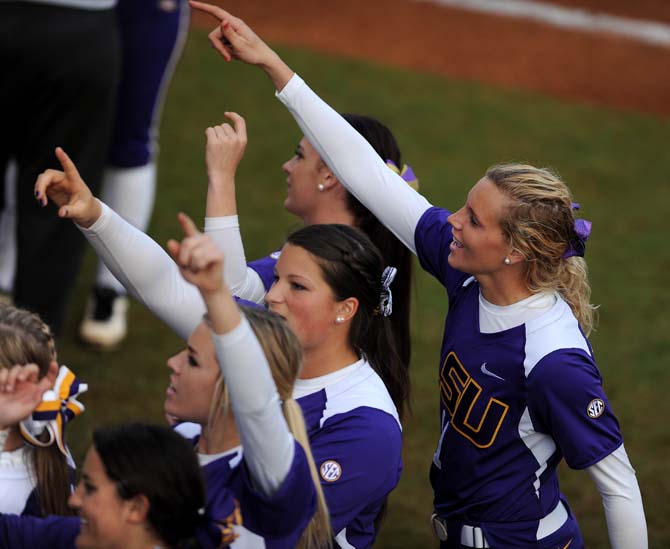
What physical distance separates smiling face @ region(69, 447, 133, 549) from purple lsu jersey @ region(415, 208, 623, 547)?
1099mm

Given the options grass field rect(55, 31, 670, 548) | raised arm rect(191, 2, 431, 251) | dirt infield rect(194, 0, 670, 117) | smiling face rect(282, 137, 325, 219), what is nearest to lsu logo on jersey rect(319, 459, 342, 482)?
raised arm rect(191, 2, 431, 251)

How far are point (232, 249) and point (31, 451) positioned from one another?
2.61 feet

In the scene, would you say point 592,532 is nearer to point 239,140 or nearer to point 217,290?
point 239,140

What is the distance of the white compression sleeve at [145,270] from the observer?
9.38 feet

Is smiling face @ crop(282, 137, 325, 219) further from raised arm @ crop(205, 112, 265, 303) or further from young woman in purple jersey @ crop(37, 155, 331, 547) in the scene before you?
young woman in purple jersey @ crop(37, 155, 331, 547)

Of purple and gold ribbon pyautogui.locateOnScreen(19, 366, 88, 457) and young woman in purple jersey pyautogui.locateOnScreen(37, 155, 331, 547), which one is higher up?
young woman in purple jersey pyautogui.locateOnScreen(37, 155, 331, 547)

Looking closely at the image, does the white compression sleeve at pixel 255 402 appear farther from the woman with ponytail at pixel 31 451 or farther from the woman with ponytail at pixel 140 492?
the woman with ponytail at pixel 31 451

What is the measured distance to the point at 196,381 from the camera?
2395 mm

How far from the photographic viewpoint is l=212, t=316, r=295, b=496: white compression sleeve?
2.12m

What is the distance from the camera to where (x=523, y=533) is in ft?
9.67

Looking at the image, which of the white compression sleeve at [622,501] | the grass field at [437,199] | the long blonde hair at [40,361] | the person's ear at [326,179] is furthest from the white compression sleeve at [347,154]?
the grass field at [437,199]

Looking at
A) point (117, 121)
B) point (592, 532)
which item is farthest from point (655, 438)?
point (117, 121)

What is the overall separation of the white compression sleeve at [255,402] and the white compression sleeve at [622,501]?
3.22 ft

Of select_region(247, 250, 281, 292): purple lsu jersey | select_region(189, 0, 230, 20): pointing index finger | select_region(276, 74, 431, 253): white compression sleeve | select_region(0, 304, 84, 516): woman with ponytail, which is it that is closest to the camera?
select_region(0, 304, 84, 516): woman with ponytail
